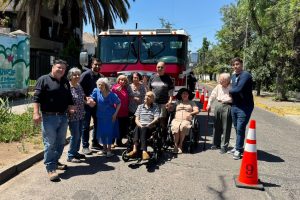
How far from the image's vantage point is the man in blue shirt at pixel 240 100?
710 centimetres

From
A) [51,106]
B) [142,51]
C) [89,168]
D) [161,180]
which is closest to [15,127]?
[89,168]

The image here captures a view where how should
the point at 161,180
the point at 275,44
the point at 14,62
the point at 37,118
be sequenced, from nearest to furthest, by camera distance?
the point at 37,118
the point at 161,180
the point at 14,62
the point at 275,44

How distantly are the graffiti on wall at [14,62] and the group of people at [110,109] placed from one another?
825cm

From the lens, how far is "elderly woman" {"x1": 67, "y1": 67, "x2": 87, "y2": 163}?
20.7 ft

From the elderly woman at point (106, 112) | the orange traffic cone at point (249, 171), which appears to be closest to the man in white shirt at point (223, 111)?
the orange traffic cone at point (249, 171)

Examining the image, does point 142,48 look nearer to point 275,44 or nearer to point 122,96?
point 122,96

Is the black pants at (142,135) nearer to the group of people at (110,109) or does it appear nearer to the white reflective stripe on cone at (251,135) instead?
the group of people at (110,109)

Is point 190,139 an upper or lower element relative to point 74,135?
lower

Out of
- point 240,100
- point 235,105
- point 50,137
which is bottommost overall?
point 50,137

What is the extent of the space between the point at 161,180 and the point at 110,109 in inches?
76.7

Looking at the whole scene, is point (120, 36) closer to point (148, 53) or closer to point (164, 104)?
point (148, 53)

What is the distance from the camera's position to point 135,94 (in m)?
8.01

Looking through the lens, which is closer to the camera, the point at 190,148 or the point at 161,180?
the point at 161,180

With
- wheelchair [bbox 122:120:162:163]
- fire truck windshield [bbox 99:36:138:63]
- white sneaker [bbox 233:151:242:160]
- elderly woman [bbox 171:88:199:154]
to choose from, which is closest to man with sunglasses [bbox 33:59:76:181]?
wheelchair [bbox 122:120:162:163]
